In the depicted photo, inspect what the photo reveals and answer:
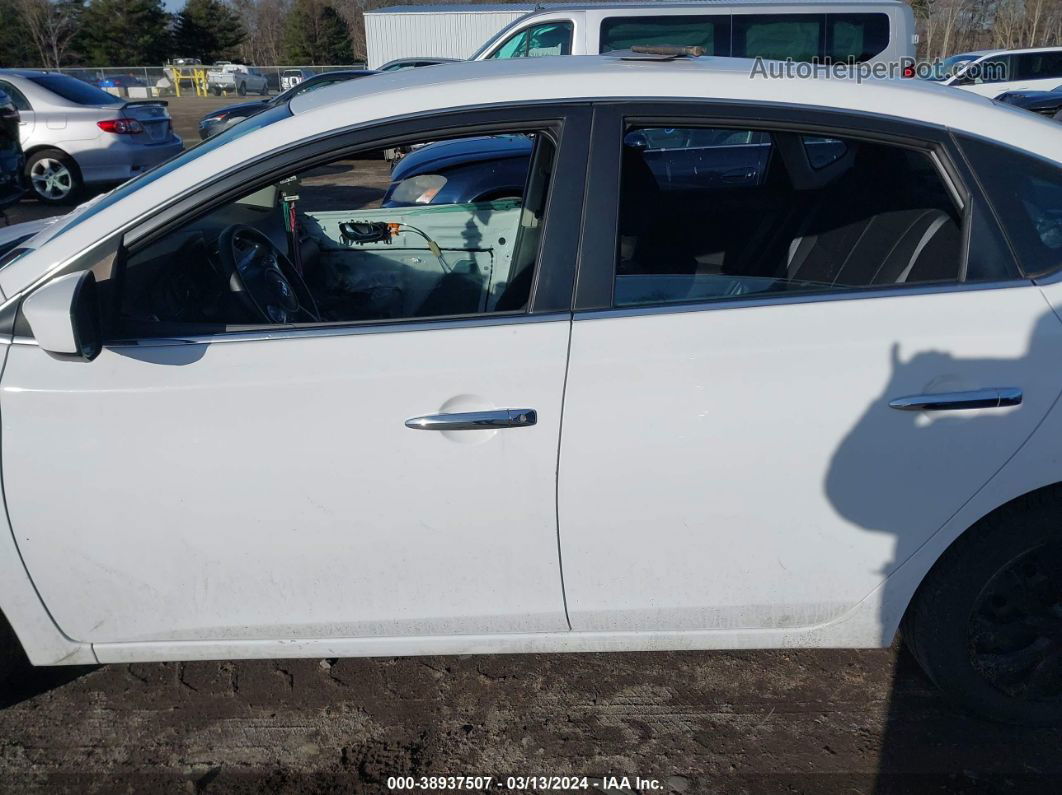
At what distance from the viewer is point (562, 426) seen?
2.15 metres

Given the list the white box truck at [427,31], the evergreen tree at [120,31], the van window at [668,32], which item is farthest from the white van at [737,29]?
the evergreen tree at [120,31]

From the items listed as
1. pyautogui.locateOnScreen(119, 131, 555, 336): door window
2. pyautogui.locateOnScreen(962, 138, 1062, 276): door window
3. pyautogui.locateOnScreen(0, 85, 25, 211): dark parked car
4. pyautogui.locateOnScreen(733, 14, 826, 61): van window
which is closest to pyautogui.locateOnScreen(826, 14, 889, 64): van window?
pyautogui.locateOnScreen(733, 14, 826, 61): van window

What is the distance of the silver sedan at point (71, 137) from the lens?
35.7 feet

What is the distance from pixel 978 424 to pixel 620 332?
89cm

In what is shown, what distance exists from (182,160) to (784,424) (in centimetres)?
167

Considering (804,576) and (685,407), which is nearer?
(685,407)

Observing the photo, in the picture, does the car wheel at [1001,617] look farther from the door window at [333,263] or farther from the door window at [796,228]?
the door window at [333,263]

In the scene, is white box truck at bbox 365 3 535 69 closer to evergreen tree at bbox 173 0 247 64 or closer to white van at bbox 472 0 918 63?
white van at bbox 472 0 918 63

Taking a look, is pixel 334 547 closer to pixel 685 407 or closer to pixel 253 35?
pixel 685 407

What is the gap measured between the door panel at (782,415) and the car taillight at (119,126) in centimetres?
1070

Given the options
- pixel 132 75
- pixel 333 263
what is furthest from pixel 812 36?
pixel 132 75

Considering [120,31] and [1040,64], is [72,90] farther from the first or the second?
[120,31]

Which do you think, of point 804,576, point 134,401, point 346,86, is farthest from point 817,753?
point 346,86

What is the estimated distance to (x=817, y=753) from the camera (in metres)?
2.54
